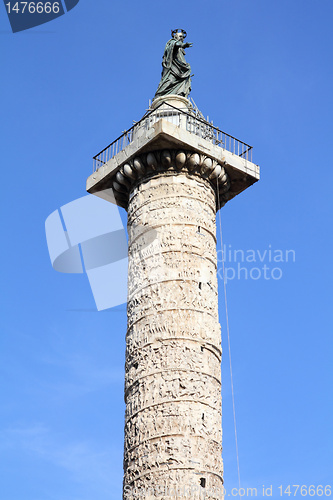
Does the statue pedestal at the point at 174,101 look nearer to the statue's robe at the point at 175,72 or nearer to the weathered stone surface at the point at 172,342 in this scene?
the statue's robe at the point at 175,72

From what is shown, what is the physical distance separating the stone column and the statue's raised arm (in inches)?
76.6

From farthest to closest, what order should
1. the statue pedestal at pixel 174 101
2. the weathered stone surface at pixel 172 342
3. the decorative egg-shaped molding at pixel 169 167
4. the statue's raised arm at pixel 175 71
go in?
the statue's raised arm at pixel 175 71, the statue pedestal at pixel 174 101, the decorative egg-shaped molding at pixel 169 167, the weathered stone surface at pixel 172 342

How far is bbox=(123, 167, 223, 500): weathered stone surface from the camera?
32.2 feet

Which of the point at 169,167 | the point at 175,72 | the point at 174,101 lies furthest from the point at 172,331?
the point at 175,72

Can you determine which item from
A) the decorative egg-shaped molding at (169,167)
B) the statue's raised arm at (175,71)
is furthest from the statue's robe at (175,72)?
the decorative egg-shaped molding at (169,167)

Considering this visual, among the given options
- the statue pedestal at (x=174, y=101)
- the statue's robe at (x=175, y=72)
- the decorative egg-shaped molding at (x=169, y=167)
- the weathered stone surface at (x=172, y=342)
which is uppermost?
the statue's robe at (x=175, y=72)

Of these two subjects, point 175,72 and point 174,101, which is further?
point 175,72

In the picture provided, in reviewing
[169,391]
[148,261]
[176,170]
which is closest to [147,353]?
[169,391]

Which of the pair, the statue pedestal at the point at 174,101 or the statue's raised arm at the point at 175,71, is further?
the statue's raised arm at the point at 175,71

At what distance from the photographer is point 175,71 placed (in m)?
13.7

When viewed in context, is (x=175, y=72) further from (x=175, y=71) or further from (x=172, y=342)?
(x=172, y=342)

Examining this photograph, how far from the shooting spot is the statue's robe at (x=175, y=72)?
13555mm

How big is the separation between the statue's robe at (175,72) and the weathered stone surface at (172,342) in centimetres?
203

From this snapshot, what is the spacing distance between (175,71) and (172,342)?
538 cm
